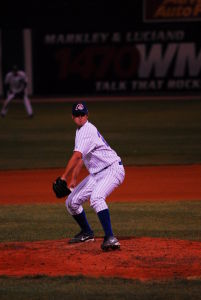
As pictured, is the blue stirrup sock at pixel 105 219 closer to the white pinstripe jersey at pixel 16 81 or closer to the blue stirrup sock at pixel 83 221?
the blue stirrup sock at pixel 83 221

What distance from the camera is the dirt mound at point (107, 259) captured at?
28.9ft

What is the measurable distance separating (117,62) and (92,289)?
111 feet

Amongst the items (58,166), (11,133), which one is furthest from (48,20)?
(58,166)

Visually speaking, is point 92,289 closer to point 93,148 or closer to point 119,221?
point 93,148

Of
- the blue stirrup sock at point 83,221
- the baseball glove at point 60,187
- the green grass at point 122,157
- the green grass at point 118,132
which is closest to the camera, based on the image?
the green grass at point 122,157

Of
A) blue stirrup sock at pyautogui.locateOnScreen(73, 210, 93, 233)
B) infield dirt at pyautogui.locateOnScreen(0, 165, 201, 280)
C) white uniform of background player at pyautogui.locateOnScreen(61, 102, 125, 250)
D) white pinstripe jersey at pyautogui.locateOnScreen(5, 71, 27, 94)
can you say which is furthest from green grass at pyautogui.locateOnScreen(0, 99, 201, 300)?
white uniform of background player at pyautogui.locateOnScreen(61, 102, 125, 250)

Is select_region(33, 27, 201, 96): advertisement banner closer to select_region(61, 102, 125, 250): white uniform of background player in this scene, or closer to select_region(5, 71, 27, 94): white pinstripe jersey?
select_region(5, 71, 27, 94): white pinstripe jersey

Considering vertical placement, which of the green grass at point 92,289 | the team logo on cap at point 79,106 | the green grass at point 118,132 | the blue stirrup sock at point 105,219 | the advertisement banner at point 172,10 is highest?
the advertisement banner at point 172,10

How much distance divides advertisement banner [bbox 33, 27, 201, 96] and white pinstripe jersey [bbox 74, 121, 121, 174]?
103ft

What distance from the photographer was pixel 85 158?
32.8ft

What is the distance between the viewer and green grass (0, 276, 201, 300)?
784cm

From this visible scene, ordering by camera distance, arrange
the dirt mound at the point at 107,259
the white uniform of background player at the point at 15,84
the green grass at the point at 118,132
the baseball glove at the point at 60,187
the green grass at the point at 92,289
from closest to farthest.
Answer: the green grass at the point at 92,289 < the dirt mound at the point at 107,259 < the baseball glove at the point at 60,187 < the green grass at the point at 118,132 < the white uniform of background player at the point at 15,84

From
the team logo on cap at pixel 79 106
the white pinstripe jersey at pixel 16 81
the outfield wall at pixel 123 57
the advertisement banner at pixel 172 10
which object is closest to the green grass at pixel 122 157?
the white pinstripe jersey at pixel 16 81

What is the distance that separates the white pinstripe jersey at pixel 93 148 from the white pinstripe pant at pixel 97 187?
90mm
